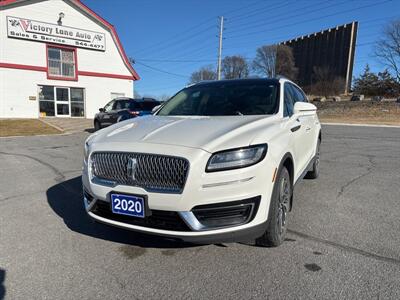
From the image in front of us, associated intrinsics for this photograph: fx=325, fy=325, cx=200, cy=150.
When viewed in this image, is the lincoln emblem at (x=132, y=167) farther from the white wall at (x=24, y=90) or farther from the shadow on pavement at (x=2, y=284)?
the white wall at (x=24, y=90)

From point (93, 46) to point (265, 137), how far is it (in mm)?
24874

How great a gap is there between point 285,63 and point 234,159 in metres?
92.0

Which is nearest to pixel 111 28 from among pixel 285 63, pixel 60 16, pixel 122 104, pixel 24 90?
pixel 60 16

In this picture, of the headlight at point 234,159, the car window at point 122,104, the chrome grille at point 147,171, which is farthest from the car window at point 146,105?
the headlight at point 234,159

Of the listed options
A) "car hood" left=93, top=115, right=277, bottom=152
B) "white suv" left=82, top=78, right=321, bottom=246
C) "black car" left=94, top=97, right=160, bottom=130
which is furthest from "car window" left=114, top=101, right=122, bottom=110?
"white suv" left=82, top=78, right=321, bottom=246

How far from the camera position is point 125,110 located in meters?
13.1

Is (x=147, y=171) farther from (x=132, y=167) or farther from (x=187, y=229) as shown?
(x=187, y=229)

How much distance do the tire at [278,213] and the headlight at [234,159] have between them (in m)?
0.38

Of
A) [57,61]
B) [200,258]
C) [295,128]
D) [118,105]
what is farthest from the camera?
[57,61]

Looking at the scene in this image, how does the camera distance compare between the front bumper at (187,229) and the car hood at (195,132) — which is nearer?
the front bumper at (187,229)

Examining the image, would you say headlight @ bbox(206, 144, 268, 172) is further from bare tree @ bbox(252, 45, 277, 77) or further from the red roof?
bare tree @ bbox(252, 45, 277, 77)

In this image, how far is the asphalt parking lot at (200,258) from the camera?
2.54 metres

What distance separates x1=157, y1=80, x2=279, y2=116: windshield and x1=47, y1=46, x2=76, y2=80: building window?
21524 mm

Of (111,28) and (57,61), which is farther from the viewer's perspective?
(111,28)
